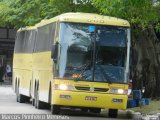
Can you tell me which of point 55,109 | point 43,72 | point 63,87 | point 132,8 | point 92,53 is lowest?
point 55,109

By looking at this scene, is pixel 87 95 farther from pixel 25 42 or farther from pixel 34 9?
pixel 34 9

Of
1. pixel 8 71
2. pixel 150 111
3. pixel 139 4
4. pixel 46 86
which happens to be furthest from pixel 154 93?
pixel 8 71

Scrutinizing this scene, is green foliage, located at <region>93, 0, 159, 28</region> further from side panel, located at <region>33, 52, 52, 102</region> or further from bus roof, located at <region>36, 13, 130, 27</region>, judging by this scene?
side panel, located at <region>33, 52, 52, 102</region>

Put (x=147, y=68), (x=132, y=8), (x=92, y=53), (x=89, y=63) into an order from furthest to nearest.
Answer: (x=147, y=68) < (x=92, y=53) < (x=89, y=63) < (x=132, y=8)

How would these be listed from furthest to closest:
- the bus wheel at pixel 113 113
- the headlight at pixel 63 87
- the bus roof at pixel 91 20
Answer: the bus wheel at pixel 113 113, the bus roof at pixel 91 20, the headlight at pixel 63 87

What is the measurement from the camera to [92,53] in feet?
72.4

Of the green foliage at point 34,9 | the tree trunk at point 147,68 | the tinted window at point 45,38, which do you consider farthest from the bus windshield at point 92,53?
the tree trunk at point 147,68

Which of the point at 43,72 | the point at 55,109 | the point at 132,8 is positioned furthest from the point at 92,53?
the point at 43,72

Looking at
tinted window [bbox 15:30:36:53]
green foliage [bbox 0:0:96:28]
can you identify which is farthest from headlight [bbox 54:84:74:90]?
green foliage [bbox 0:0:96:28]

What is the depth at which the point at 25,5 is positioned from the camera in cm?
3778

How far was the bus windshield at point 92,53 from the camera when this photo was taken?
71.5ft

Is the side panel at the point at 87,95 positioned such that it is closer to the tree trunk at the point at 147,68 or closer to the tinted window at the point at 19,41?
the tree trunk at the point at 147,68

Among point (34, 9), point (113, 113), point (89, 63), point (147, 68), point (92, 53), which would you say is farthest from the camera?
point (34, 9)

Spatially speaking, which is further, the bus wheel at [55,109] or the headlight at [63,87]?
the bus wheel at [55,109]
